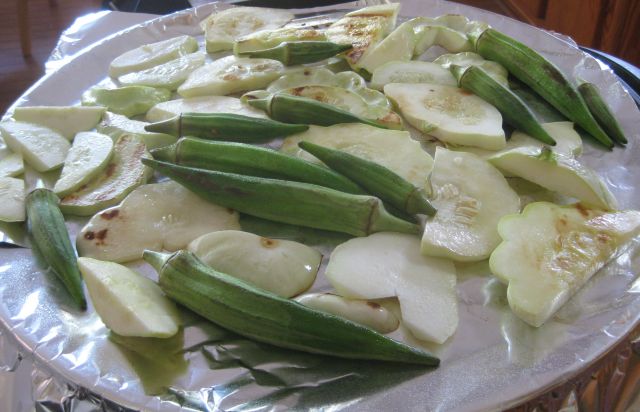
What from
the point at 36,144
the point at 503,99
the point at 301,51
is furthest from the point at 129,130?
the point at 503,99

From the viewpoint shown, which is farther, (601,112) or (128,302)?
(601,112)

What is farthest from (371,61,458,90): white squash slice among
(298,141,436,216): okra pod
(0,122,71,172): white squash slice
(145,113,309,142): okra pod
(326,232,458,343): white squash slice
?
(0,122,71,172): white squash slice

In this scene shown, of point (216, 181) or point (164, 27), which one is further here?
point (164, 27)

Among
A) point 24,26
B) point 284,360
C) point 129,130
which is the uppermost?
point 129,130

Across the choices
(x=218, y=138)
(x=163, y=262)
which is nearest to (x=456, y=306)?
(x=163, y=262)

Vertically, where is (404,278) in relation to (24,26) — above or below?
above

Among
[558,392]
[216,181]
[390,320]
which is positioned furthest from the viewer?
[216,181]

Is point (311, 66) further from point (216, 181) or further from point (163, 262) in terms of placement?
point (163, 262)

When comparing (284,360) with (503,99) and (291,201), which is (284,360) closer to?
(291,201)
